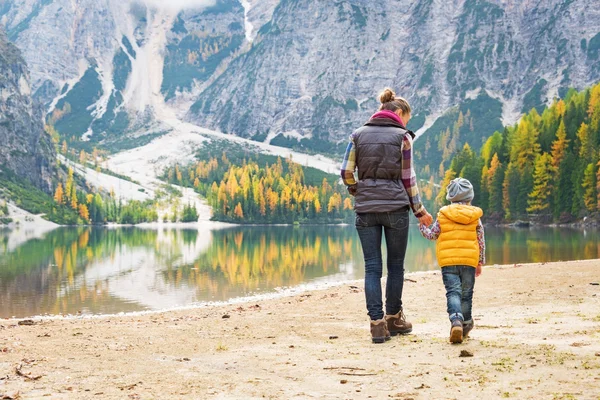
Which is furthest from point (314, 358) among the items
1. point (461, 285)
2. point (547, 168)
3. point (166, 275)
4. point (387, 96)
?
point (547, 168)

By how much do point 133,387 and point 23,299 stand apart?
92.4 ft

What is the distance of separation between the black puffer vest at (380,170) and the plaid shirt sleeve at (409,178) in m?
0.08

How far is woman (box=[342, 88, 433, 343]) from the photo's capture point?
12.5 meters

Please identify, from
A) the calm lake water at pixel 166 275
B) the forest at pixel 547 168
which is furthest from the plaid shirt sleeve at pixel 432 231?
the forest at pixel 547 168

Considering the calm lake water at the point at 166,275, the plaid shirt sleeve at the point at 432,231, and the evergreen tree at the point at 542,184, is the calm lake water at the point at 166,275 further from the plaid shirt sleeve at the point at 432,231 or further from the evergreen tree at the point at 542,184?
the evergreen tree at the point at 542,184

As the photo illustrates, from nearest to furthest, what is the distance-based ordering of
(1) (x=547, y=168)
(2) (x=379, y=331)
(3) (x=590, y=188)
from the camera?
(2) (x=379, y=331) → (3) (x=590, y=188) → (1) (x=547, y=168)

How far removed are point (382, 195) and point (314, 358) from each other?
3.26m

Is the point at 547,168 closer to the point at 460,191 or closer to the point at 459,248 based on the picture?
the point at 460,191

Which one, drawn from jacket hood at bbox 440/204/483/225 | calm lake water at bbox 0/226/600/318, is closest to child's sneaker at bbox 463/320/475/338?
jacket hood at bbox 440/204/483/225

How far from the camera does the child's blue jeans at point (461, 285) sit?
1237cm

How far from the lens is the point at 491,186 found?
12106 centimetres

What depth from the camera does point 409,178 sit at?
12695mm

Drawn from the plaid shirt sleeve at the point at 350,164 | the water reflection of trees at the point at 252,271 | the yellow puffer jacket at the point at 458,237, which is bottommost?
the water reflection of trees at the point at 252,271

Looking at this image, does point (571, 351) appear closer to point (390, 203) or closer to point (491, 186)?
point (390, 203)
